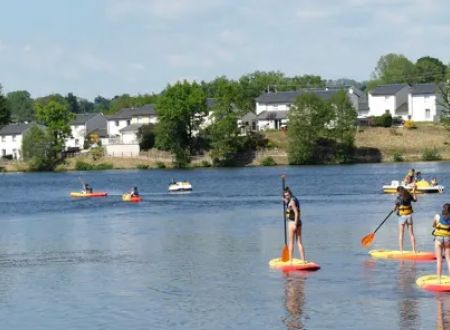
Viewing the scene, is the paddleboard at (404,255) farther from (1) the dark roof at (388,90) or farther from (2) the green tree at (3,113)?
(2) the green tree at (3,113)

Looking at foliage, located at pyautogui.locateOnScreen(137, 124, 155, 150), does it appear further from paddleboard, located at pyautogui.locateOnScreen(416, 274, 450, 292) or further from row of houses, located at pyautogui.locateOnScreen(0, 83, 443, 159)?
paddleboard, located at pyautogui.locateOnScreen(416, 274, 450, 292)

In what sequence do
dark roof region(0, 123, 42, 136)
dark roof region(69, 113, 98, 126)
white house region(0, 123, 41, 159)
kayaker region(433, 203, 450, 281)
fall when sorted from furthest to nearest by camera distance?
dark roof region(69, 113, 98, 126) → dark roof region(0, 123, 42, 136) → white house region(0, 123, 41, 159) → kayaker region(433, 203, 450, 281)

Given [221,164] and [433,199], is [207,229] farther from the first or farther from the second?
[221,164]

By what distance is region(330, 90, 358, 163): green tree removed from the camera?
129625 millimetres

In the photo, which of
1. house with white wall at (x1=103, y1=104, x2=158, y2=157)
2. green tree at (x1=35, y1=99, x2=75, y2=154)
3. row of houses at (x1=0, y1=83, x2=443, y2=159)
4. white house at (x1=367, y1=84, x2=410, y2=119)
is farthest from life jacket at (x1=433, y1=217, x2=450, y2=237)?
white house at (x1=367, y1=84, x2=410, y2=119)

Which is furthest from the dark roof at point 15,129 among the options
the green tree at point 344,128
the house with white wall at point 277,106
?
the green tree at point 344,128

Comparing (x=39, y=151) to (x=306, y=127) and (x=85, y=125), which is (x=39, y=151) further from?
(x=306, y=127)

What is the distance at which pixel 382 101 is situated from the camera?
550 feet

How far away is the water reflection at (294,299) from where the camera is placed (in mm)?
23797

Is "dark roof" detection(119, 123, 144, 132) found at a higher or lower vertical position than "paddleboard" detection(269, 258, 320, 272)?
higher

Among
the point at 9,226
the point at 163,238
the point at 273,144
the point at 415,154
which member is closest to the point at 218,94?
the point at 273,144

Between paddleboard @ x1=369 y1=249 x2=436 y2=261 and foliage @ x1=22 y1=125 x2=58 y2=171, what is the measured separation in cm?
12027

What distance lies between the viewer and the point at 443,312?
2388 cm

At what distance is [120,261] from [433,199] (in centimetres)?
3097
